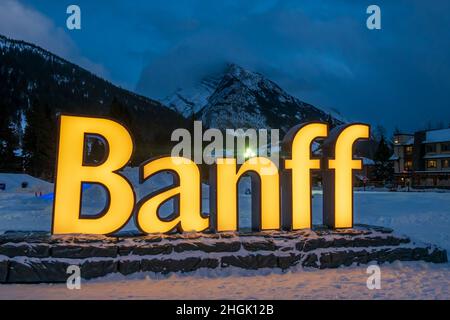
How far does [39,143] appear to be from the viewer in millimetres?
56281

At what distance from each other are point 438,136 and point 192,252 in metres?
65.8

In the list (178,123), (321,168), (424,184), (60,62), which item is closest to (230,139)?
(178,123)

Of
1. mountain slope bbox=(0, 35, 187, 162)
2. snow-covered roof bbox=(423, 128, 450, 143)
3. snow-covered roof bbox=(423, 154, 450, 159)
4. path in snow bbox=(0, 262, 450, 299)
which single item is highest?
mountain slope bbox=(0, 35, 187, 162)

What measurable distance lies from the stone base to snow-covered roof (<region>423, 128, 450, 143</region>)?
199 ft

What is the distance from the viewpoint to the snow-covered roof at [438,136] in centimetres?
6394

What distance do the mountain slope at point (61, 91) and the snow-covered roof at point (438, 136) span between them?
56.2 m

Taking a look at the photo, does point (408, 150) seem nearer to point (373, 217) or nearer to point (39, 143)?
point (373, 217)

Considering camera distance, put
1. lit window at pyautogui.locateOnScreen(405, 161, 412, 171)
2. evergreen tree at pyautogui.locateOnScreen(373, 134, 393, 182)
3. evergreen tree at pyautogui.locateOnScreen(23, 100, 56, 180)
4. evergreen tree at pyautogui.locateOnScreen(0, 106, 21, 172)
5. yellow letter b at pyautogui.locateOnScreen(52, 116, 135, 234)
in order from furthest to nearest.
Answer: evergreen tree at pyautogui.locateOnScreen(373, 134, 393, 182), lit window at pyautogui.locateOnScreen(405, 161, 412, 171), evergreen tree at pyautogui.locateOnScreen(0, 106, 21, 172), evergreen tree at pyautogui.locateOnScreen(23, 100, 56, 180), yellow letter b at pyautogui.locateOnScreen(52, 116, 135, 234)

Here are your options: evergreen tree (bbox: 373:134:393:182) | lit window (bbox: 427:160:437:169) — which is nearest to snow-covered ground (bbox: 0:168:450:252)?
lit window (bbox: 427:160:437:169)

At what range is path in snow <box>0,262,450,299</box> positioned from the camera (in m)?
7.36

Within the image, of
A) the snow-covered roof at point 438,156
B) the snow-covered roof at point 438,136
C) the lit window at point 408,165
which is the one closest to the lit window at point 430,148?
the snow-covered roof at point 438,136

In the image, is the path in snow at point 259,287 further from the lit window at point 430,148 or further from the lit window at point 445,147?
the lit window at point 430,148

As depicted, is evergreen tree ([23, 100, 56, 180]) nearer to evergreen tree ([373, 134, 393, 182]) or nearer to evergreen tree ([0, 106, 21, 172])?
evergreen tree ([0, 106, 21, 172])
